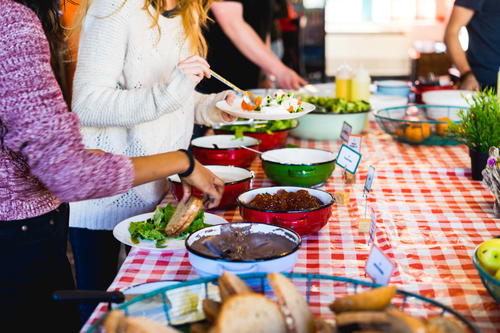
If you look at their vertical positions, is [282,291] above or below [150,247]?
above

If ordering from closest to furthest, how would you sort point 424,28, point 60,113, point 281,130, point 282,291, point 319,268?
point 282,291
point 60,113
point 319,268
point 281,130
point 424,28

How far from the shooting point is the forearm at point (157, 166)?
4.00ft

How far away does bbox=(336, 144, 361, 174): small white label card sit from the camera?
1766 mm

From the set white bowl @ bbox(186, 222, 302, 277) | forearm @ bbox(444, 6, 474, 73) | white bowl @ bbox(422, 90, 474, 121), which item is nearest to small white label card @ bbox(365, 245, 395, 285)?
white bowl @ bbox(186, 222, 302, 277)

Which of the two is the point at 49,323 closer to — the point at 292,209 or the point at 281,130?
the point at 292,209

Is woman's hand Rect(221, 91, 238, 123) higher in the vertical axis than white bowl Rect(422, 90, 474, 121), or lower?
higher

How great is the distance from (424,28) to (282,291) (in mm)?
7969

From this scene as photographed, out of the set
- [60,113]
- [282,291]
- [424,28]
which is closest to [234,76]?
[60,113]

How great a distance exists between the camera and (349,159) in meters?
1.82

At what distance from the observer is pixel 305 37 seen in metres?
6.25

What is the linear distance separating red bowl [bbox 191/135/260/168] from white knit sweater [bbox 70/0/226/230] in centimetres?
17

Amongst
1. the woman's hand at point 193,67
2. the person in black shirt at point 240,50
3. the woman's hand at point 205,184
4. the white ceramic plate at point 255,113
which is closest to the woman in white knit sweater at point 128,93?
the woman's hand at point 193,67

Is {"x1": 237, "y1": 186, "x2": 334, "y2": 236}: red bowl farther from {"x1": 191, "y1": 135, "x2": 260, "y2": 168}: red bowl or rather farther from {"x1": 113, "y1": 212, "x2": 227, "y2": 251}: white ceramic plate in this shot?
{"x1": 191, "y1": 135, "x2": 260, "y2": 168}: red bowl

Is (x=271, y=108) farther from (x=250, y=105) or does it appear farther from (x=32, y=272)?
Result: (x=32, y=272)
